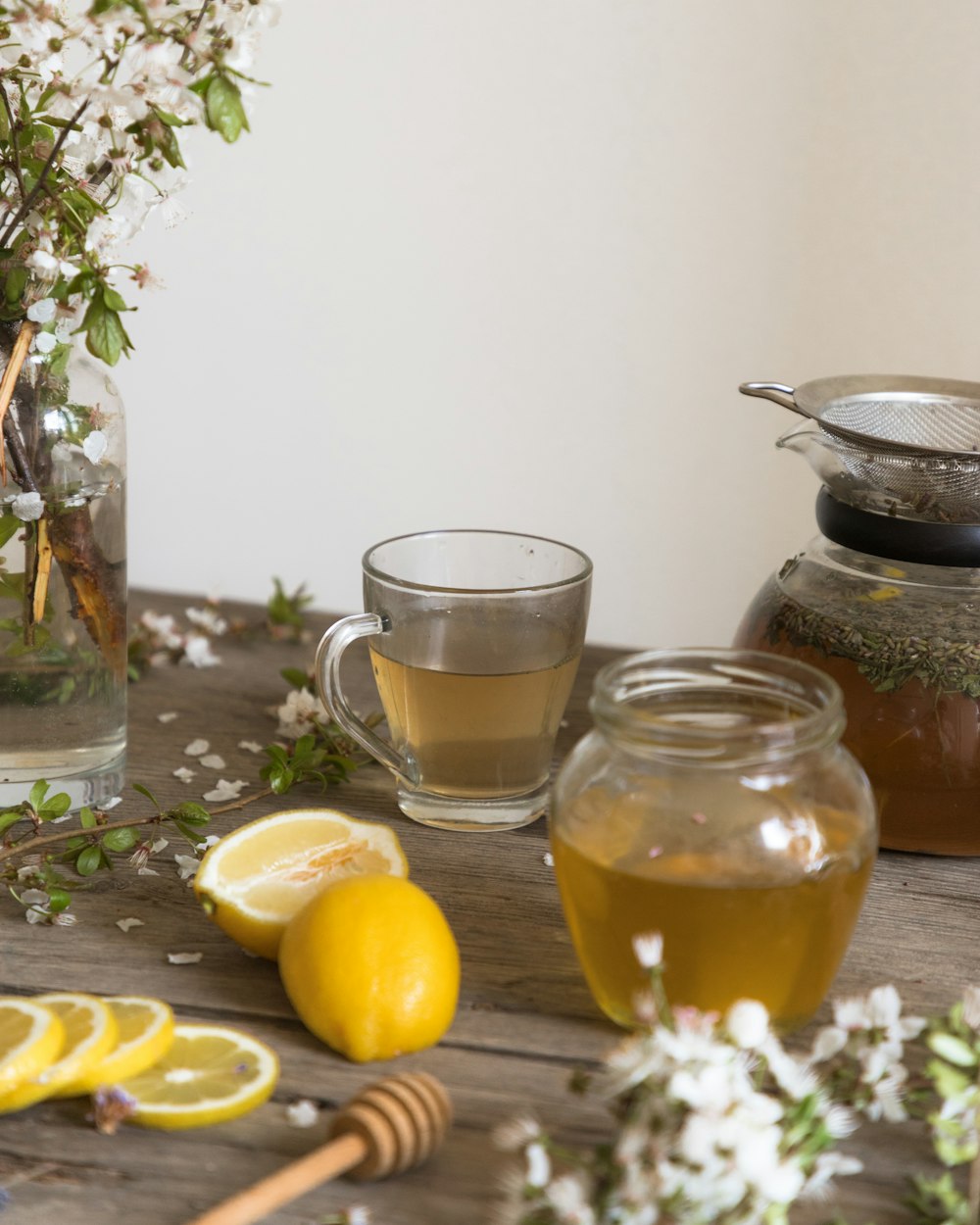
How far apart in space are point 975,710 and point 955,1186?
1.14ft

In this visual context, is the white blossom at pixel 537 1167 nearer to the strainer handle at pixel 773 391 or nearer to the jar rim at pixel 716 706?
the jar rim at pixel 716 706

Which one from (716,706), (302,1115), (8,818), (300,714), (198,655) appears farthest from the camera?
(198,655)

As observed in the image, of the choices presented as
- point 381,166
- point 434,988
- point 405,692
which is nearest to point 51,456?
point 405,692

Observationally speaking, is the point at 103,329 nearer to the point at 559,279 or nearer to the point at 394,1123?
the point at 394,1123

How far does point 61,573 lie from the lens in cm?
96

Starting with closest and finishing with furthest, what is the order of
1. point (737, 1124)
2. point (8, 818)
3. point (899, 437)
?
point (737, 1124), point (8, 818), point (899, 437)

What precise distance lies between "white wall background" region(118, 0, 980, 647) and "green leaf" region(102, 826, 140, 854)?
668mm

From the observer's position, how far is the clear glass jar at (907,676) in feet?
2.98

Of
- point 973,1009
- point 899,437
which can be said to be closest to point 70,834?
point 973,1009

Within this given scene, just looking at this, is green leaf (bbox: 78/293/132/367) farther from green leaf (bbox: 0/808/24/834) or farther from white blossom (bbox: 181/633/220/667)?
white blossom (bbox: 181/633/220/667)

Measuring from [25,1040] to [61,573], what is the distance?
1.24 ft

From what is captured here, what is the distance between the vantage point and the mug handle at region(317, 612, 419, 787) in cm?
98

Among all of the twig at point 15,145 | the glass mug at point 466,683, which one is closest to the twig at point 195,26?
the twig at point 15,145

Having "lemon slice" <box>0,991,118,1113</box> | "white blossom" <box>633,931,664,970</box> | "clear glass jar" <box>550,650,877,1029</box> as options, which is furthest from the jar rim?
"lemon slice" <box>0,991,118,1113</box>
